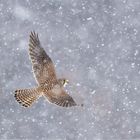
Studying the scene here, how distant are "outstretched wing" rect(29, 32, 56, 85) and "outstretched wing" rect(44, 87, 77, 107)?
0.13 m

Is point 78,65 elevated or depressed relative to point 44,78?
elevated

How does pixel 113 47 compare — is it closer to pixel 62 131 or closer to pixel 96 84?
pixel 96 84

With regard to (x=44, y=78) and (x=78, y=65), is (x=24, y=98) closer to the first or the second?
(x=44, y=78)

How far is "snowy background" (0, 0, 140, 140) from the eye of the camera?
6.43 metres

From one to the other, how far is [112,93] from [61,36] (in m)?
0.96

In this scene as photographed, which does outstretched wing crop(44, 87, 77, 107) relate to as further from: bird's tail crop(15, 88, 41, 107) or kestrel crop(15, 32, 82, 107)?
bird's tail crop(15, 88, 41, 107)

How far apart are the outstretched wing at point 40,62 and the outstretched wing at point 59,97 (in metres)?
0.13

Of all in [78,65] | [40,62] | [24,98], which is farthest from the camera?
[78,65]

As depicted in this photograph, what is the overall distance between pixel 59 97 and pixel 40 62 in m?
0.40

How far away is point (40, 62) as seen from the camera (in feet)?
17.8

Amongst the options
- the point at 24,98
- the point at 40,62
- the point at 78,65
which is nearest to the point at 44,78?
the point at 40,62

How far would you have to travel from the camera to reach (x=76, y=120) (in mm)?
6422

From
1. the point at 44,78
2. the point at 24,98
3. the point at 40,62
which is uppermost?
the point at 40,62

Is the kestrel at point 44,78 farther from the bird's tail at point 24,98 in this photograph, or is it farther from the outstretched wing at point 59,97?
the bird's tail at point 24,98
